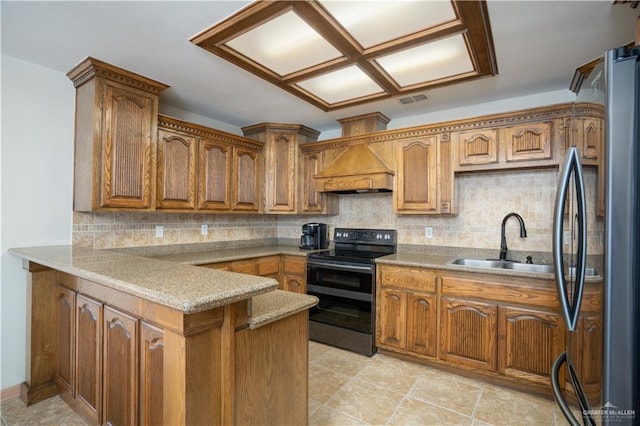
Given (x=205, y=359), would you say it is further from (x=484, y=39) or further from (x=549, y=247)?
(x=549, y=247)

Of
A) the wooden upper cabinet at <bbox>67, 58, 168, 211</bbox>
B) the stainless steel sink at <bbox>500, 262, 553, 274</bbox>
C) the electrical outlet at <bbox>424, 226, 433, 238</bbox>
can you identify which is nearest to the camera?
the wooden upper cabinet at <bbox>67, 58, 168, 211</bbox>

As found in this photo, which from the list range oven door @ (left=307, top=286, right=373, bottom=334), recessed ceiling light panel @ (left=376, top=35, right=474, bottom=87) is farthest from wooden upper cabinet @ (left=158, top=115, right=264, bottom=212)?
recessed ceiling light panel @ (left=376, top=35, right=474, bottom=87)

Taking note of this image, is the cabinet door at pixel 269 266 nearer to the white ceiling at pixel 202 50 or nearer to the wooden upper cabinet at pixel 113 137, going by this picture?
the wooden upper cabinet at pixel 113 137

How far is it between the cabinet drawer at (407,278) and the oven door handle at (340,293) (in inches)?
8.0

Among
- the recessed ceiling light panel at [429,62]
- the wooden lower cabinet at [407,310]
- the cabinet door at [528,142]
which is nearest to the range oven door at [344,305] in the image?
the wooden lower cabinet at [407,310]

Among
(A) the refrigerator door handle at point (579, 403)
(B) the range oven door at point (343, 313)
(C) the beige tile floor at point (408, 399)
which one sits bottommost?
(C) the beige tile floor at point (408, 399)

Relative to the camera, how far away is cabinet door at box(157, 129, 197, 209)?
275cm

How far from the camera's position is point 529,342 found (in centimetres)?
225

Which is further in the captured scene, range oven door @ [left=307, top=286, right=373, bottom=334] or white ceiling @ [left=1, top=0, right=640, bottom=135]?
range oven door @ [left=307, top=286, right=373, bottom=334]

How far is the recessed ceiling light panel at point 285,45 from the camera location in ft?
5.79

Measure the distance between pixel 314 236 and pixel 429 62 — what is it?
2.22 m

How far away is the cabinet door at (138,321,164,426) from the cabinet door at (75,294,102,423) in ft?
1.52

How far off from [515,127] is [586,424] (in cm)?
222

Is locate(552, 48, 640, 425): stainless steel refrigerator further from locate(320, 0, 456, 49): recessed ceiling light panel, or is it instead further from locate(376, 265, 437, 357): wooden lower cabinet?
locate(376, 265, 437, 357): wooden lower cabinet
